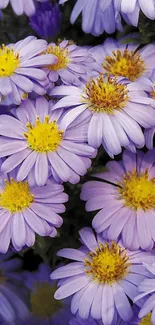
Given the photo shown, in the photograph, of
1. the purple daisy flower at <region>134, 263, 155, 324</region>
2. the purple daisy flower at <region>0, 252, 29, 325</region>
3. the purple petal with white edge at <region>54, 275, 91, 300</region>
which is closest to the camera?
the purple daisy flower at <region>134, 263, 155, 324</region>

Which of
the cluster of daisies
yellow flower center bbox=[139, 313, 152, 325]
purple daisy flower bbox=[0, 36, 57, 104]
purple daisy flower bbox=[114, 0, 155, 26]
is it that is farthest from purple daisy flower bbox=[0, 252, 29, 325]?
purple daisy flower bbox=[114, 0, 155, 26]

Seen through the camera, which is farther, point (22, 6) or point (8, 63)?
point (22, 6)

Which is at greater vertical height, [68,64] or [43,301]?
[68,64]

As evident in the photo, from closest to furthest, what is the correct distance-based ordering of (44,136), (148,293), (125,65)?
1. (148,293)
2. (44,136)
3. (125,65)

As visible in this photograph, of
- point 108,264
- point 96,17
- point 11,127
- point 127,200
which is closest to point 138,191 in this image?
point 127,200

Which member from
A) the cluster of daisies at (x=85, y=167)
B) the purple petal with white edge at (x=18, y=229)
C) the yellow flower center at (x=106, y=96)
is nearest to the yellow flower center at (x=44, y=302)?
the cluster of daisies at (x=85, y=167)

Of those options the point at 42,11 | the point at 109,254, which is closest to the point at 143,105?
the point at 109,254

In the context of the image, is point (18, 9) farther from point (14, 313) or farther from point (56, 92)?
point (14, 313)

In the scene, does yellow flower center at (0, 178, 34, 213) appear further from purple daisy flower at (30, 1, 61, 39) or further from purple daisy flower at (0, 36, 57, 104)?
purple daisy flower at (30, 1, 61, 39)

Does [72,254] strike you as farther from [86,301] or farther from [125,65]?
[125,65]
